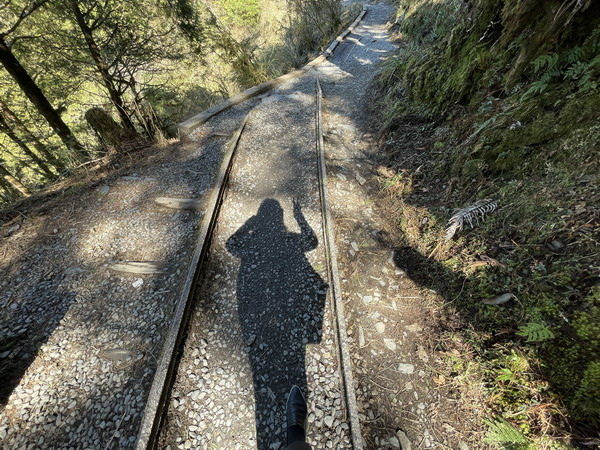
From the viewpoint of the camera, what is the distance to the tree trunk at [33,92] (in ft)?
18.0

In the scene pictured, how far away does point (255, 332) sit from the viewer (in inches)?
118

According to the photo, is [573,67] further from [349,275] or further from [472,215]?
[349,275]

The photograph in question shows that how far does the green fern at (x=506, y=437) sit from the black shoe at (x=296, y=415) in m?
1.58

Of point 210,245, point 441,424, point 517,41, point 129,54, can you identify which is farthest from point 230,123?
point 441,424

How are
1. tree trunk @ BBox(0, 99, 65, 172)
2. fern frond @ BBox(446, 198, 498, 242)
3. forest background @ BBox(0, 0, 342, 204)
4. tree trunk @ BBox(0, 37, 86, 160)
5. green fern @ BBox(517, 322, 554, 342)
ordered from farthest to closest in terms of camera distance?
1. tree trunk @ BBox(0, 99, 65, 172)
2. forest background @ BBox(0, 0, 342, 204)
3. tree trunk @ BBox(0, 37, 86, 160)
4. fern frond @ BBox(446, 198, 498, 242)
5. green fern @ BBox(517, 322, 554, 342)

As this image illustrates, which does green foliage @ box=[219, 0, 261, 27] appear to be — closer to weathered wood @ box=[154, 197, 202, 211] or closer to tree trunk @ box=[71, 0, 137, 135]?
tree trunk @ box=[71, 0, 137, 135]

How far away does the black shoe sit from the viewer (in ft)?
7.33

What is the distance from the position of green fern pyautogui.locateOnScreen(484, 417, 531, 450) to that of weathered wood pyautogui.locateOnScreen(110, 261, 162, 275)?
408 centimetres

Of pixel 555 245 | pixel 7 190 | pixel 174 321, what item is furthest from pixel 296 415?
pixel 7 190

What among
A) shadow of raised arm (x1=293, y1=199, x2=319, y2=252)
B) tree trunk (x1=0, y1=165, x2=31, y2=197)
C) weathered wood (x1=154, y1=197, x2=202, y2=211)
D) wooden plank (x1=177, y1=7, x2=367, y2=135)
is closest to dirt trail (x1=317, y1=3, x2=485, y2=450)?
shadow of raised arm (x1=293, y1=199, x2=319, y2=252)

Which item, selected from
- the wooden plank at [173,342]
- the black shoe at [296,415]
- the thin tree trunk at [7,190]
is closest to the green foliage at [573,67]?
the black shoe at [296,415]

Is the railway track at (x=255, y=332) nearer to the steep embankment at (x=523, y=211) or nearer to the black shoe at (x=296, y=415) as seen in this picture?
the black shoe at (x=296, y=415)

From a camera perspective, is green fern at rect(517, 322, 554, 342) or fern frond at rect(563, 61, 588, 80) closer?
green fern at rect(517, 322, 554, 342)

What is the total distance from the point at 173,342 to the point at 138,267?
57.5 inches
